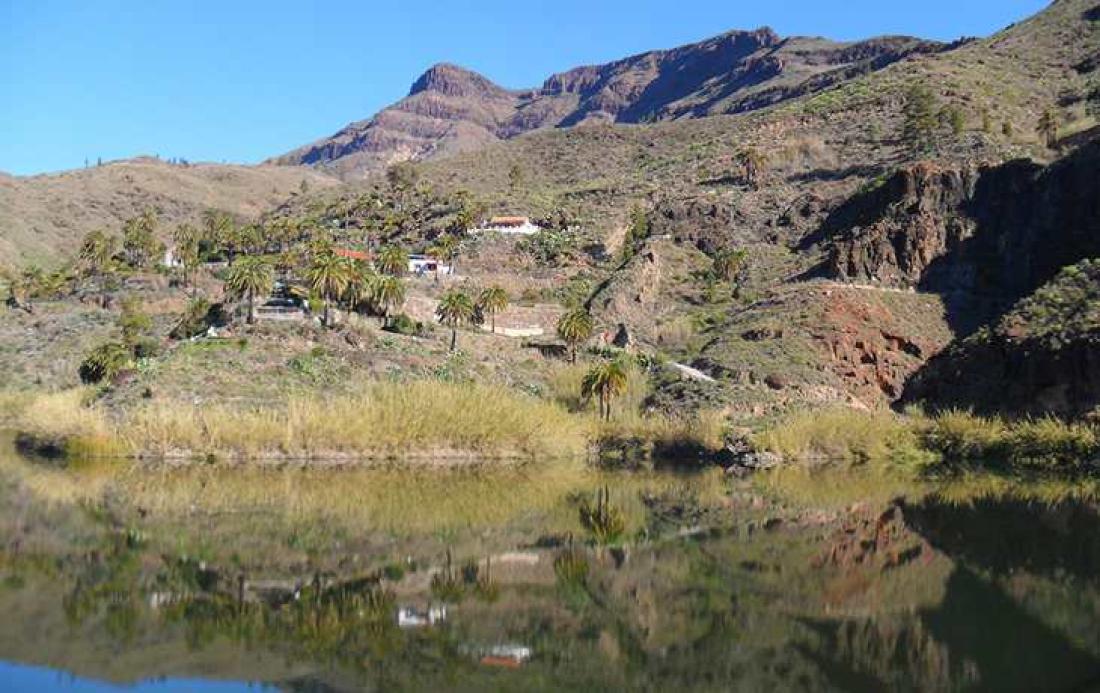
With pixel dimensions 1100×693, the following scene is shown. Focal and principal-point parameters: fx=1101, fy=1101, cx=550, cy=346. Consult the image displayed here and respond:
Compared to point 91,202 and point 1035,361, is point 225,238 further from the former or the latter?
point 1035,361

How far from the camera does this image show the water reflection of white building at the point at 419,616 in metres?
18.5

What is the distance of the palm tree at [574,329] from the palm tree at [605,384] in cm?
802

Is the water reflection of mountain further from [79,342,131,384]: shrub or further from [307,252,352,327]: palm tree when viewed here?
[79,342,131,384]: shrub

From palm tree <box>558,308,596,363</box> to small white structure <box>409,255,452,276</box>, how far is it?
20.5 m

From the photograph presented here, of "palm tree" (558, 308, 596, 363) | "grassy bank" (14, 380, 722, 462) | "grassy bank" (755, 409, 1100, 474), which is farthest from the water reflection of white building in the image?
"palm tree" (558, 308, 596, 363)

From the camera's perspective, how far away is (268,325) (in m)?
67.9

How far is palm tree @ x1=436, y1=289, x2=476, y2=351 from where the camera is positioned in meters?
72.9

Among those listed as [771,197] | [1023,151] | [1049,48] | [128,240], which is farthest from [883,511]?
[1049,48]

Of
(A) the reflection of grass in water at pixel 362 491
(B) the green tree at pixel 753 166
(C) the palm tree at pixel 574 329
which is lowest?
(A) the reflection of grass in water at pixel 362 491

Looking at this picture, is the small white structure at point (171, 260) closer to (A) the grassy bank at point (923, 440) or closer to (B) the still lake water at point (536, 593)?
(A) the grassy bank at point (923, 440)

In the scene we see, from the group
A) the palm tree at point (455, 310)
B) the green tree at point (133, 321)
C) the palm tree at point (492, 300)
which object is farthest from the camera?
the palm tree at point (492, 300)

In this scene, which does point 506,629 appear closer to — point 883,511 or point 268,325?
point 883,511

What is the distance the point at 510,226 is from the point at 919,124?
38.2m

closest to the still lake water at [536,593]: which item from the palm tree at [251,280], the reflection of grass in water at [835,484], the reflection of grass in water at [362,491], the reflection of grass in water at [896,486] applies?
Answer: the reflection of grass in water at [362,491]
